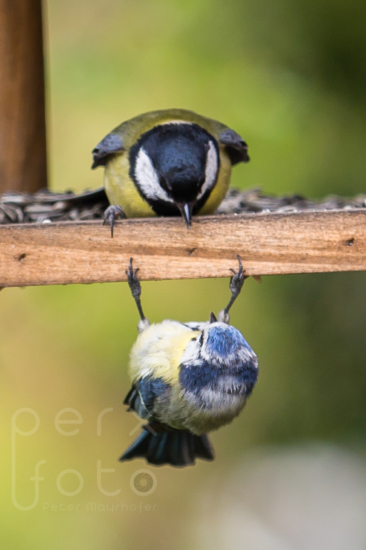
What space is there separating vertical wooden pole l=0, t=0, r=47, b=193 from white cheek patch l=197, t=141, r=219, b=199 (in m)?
0.83

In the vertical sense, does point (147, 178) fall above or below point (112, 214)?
above

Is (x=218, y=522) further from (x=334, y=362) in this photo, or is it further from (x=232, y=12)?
(x=232, y=12)

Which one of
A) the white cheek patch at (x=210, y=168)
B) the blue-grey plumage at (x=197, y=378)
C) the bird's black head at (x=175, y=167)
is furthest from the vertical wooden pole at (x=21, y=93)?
the blue-grey plumage at (x=197, y=378)

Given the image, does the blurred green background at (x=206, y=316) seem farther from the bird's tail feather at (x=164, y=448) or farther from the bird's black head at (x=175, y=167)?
Result: the bird's tail feather at (x=164, y=448)

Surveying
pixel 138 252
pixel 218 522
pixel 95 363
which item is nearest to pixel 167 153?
pixel 138 252

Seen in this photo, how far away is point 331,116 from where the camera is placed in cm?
296

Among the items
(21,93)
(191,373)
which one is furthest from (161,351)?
(21,93)

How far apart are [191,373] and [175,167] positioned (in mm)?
569

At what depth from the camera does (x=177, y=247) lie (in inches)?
61.3

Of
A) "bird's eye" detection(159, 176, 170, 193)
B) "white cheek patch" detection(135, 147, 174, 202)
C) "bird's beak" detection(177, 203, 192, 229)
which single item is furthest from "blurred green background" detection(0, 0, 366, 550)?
"bird's beak" detection(177, 203, 192, 229)

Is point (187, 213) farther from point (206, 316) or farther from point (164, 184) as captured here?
point (206, 316)

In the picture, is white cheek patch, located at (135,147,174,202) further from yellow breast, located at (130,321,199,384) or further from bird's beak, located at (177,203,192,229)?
yellow breast, located at (130,321,199,384)

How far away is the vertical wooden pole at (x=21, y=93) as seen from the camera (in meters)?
2.22

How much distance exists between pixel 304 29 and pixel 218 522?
2484 mm
